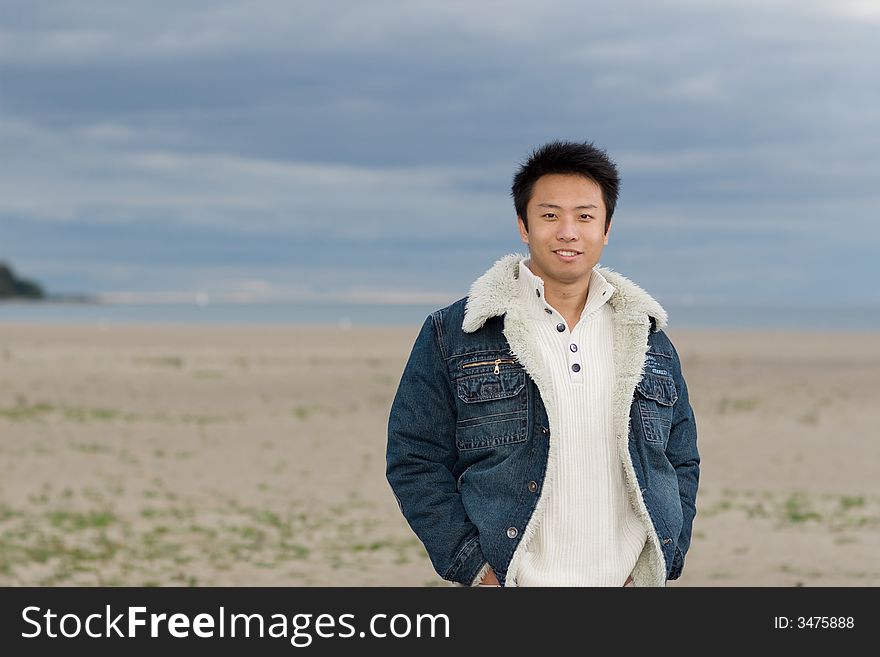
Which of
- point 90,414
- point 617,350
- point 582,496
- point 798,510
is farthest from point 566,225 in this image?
point 90,414

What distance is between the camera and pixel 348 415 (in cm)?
2150

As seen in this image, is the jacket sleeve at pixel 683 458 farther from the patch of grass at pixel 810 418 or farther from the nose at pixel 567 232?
the patch of grass at pixel 810 418

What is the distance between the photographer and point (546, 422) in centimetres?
348

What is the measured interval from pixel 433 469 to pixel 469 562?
1.02 feet

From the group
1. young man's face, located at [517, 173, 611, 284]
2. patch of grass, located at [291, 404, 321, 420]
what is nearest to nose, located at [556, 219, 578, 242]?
young man's face, located at [517, 173, 611, 284]

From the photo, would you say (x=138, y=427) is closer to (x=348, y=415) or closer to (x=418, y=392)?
(x=348, y=415)

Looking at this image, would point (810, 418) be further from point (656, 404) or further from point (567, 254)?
point (567, 254)

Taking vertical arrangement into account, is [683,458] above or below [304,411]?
below

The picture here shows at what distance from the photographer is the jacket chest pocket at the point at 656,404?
3.59 metres

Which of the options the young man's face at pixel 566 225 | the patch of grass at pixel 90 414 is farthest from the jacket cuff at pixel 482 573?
the patch of grass at pixel 90 414

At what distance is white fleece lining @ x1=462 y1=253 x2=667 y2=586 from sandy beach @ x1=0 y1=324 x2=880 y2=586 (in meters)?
6.67

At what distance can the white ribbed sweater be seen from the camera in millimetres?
3475

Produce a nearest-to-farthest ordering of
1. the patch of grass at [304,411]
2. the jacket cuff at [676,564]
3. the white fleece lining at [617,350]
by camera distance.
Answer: the white fleece lining at [617,350], the jacket cuff at [676,564], the patch of grass at [304,411]

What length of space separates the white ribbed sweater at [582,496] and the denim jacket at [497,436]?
39 mm
